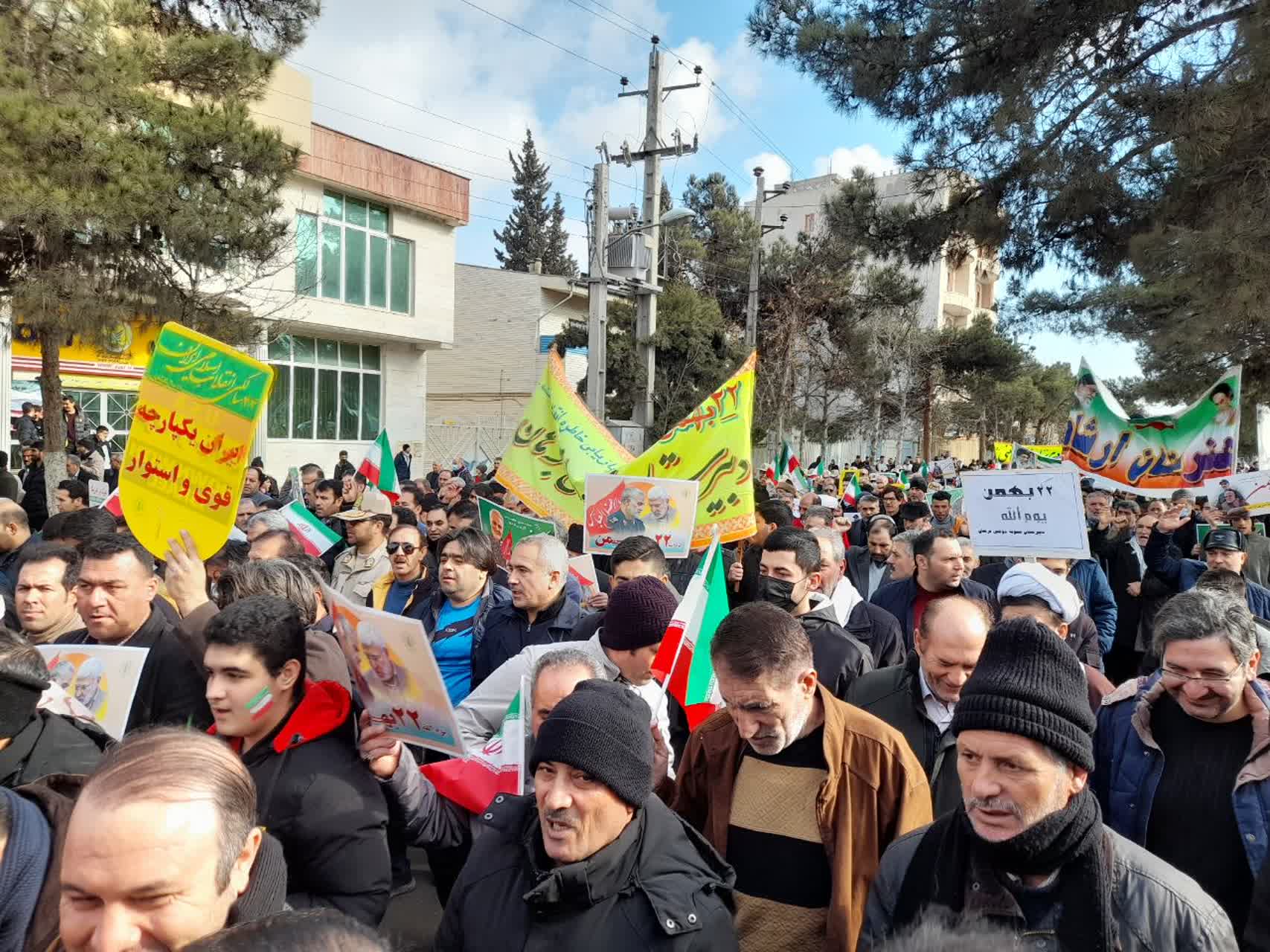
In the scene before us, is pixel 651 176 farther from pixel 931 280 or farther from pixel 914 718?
pixel 931 280

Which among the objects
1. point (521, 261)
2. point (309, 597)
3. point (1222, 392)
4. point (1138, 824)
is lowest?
point (1138, 824)

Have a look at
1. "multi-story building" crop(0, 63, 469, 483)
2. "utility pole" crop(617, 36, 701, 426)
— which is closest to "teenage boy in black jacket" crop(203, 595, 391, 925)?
"utility pole" crop(617, 36, 701, 426)

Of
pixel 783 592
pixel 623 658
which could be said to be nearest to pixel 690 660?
pixel 623 658

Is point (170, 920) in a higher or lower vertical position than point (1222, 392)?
lower

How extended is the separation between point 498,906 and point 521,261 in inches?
2746

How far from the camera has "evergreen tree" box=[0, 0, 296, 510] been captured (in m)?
12.0

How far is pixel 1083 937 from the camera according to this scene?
1963 millimetres

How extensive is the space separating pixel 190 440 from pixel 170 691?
1.25 m

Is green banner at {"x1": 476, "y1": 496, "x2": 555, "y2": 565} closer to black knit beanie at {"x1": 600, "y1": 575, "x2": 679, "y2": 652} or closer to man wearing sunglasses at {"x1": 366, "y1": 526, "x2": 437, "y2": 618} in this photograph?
man wearing sunglasses at {"x1": 366, "y1": 526, "x2": 437, "y2": 618}

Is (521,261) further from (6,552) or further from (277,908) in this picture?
(277,908)

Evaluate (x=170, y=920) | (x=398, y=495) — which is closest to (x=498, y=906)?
(x=170, y=920)

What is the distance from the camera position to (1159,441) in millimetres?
8430

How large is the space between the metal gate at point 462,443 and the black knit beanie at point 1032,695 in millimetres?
31283

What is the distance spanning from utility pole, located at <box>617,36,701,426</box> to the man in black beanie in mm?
18384
